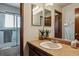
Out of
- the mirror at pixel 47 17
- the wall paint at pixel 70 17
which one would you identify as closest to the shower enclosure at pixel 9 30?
the mirror at pixel 47 17

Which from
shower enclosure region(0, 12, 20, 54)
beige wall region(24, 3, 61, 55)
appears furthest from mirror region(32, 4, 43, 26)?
shower enclosure region(0, 12, 20, 54)

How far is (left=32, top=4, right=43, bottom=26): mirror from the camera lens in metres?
1.87

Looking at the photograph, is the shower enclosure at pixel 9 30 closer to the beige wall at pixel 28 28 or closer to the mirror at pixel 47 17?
the beige wall at pixel 28 28

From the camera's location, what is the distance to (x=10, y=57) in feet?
4.82

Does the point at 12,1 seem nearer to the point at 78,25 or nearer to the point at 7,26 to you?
the point at 7,26

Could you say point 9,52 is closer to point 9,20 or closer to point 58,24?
Result: point 9,20

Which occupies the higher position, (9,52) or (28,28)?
(28,28)

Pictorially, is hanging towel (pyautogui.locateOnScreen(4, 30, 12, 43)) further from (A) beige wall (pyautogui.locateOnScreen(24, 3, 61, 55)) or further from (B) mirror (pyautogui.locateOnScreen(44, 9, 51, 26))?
(B) mirror (pyautogui.locateOnScreen(44, 9, 51, 26))

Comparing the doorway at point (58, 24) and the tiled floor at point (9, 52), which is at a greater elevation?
the doorway at point (58, 24)

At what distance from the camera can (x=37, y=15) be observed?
1.92 m

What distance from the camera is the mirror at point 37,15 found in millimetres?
1871

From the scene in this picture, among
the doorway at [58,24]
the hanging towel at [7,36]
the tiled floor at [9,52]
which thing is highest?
the doorway at [58,24]

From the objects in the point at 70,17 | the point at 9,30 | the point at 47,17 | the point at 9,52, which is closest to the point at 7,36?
the point at 9,30

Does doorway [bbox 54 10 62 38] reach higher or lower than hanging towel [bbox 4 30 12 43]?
higher
